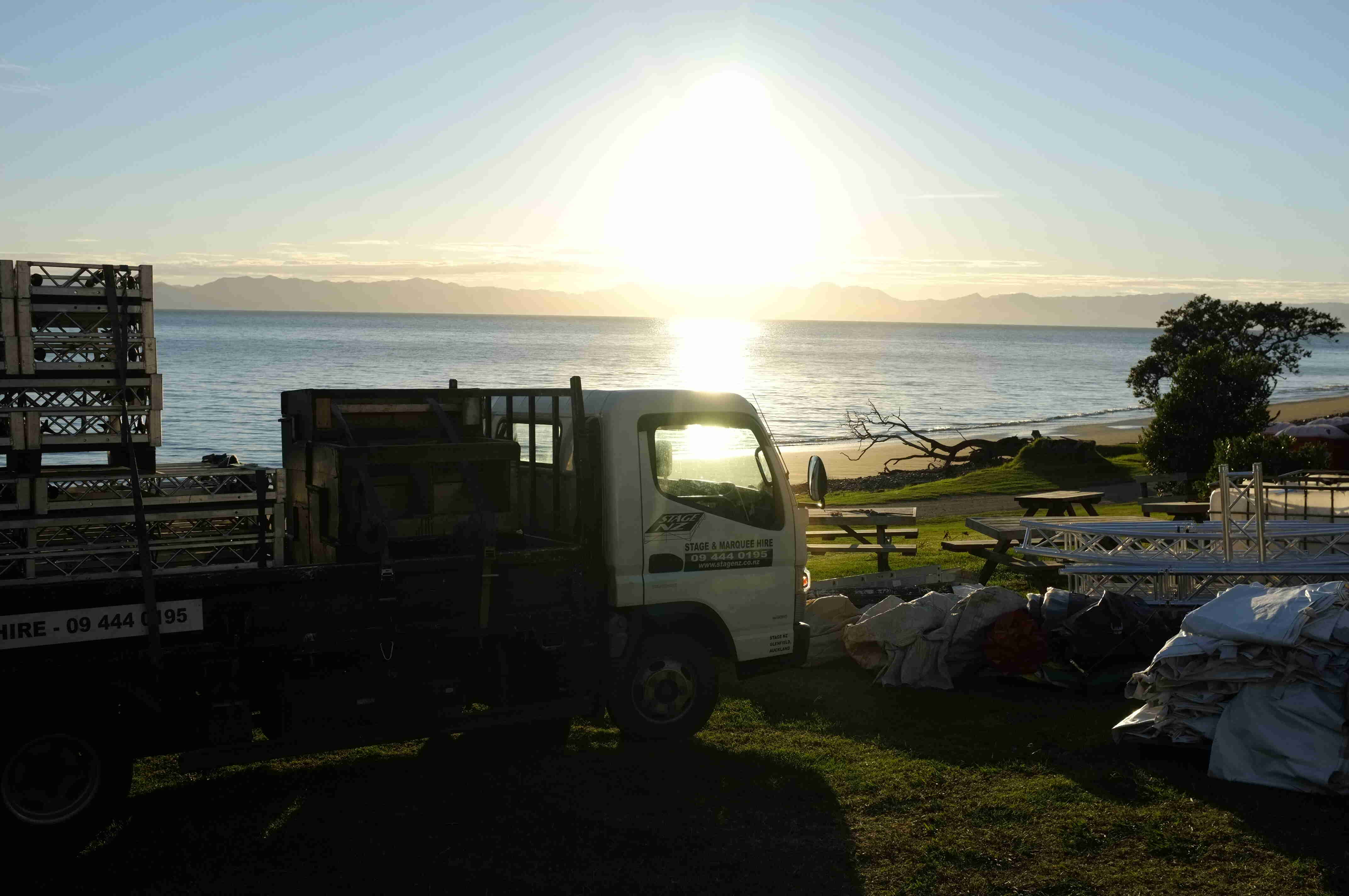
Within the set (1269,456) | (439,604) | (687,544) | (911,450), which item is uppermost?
(911,450)

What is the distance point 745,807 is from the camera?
784cm

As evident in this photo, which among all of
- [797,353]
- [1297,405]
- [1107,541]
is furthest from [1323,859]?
[797,353]

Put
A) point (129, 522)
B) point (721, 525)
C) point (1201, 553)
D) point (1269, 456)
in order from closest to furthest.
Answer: point (129, 522) → point (721, 525) → point (1201, 553) → point (1269, 456)

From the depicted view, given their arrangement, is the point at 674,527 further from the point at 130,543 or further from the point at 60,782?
the point at 60,782

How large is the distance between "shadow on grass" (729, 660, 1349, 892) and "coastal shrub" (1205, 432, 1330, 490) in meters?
11.6

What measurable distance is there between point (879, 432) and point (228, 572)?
57296mm

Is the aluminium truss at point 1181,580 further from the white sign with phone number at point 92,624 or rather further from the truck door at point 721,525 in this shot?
the white sign with phone number at point 92,624

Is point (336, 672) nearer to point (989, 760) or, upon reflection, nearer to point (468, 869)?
point (468, 869)

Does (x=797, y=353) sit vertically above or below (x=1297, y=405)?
above

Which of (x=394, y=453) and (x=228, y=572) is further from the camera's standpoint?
(x=394, y=453)

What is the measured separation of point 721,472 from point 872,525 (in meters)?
8.00

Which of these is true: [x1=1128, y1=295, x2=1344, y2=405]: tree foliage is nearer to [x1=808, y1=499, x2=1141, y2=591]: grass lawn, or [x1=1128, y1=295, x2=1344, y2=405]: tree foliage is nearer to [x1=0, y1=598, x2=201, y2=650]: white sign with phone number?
[x1=808, y1=499, x2=1141, y2=591]: grass lawn

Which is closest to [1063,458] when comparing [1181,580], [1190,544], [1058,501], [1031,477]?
[1031,477]

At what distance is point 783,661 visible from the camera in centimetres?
973
